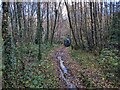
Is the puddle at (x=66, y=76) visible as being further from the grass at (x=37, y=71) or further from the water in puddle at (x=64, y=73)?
the grass at (x=37, y=71)

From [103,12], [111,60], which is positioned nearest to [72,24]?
[103,12]

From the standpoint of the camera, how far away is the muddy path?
3520 millimetres

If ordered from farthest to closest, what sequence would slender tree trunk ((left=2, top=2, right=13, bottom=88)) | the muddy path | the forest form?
the muddy path → the forest → slender tree trunk ((left=2, top=2, right=13, bottom=88))

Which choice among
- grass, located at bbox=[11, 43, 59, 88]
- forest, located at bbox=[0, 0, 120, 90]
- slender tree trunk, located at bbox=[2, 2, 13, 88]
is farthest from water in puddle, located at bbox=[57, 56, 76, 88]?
slender tree trunk, located at bbox=[2, 2, 13, 88]

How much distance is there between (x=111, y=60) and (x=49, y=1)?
1.36 meters

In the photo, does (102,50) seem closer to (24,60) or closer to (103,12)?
(103,12)

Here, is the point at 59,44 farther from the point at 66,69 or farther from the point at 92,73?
the point at 92,73

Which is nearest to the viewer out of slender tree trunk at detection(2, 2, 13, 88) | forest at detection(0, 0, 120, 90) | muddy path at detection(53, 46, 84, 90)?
slender tree trunk at detection(2, 2, 13, 88)

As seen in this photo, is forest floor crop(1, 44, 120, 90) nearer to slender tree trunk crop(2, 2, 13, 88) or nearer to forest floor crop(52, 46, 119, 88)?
forest floor crop(52, 46, 119, 88)

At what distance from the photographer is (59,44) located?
363 cm

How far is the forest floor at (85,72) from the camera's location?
3482 mm

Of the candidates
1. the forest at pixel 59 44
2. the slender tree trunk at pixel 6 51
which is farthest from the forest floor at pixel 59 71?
the slender tree trunk at pixel 6 51

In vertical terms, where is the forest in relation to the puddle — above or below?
above

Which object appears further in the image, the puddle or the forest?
the puddle
